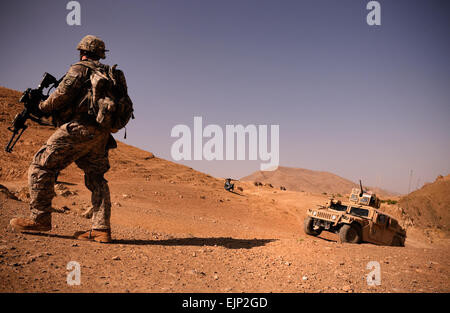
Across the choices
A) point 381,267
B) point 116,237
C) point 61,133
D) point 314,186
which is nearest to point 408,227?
point 381,267

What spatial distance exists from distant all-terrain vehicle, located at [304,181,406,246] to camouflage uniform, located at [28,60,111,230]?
854 centimetres

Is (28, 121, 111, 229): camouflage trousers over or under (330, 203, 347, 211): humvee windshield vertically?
over

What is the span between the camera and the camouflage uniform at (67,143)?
391 centimetres

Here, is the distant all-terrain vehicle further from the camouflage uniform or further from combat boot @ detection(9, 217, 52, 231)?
combat boot @ detection(9, 217, 52, 231)

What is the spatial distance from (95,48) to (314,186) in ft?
223

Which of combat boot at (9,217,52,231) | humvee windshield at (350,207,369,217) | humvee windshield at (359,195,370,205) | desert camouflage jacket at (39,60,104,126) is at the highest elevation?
desert camouflage jacket at (39,60,104,126)

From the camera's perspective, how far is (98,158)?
4336mm

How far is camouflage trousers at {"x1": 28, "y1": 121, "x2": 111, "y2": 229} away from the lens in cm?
390

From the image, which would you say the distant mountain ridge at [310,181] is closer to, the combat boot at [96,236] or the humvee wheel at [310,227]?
the humvee wheel at [310,227]

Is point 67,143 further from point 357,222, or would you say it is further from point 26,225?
point 357,222

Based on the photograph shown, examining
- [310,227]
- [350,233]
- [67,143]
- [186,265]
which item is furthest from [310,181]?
[67,143]

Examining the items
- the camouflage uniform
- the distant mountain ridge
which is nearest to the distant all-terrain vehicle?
the camouflage uniform

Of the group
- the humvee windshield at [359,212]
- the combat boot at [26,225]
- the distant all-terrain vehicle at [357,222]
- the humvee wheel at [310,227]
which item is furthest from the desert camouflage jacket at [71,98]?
the humvee windshield at [359,212]
